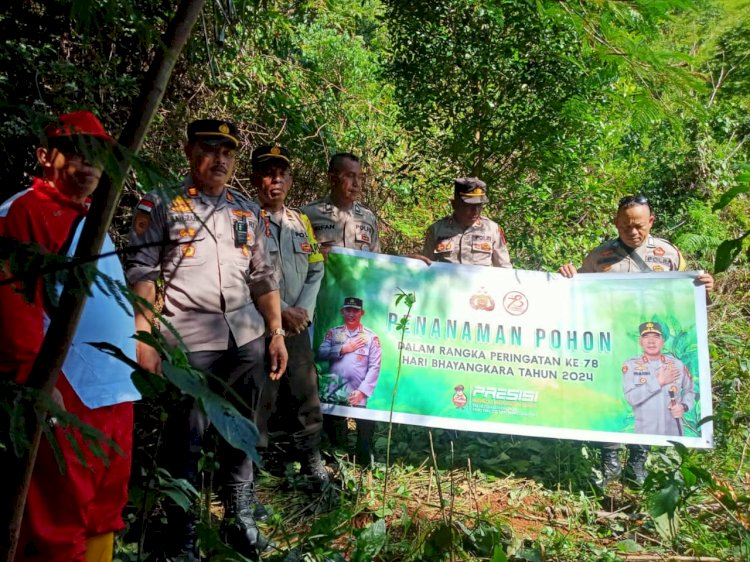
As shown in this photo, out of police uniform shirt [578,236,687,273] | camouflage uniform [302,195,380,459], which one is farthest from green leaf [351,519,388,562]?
police uniform shirt [578,236,687,273]

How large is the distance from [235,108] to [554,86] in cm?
297

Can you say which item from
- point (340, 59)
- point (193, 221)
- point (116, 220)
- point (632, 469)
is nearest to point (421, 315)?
point (632, 469)

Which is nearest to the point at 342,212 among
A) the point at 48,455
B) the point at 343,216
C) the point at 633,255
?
the point at 343,216

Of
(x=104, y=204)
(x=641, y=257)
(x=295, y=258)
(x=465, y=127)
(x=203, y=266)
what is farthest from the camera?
(x=465, y=127)

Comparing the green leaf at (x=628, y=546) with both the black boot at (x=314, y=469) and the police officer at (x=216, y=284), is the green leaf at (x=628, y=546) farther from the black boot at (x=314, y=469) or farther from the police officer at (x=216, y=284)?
the police officer at (x=216, y=284)

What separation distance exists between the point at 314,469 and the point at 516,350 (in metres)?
1.57

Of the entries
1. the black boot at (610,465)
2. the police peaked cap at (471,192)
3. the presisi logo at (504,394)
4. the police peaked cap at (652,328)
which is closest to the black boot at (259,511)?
the presisi logo at (504,394)

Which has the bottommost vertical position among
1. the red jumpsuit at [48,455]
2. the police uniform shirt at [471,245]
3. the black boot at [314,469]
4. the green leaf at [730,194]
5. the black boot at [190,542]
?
the black boot at [190,542]

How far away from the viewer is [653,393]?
4.67m

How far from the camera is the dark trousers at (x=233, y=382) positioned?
334 cm

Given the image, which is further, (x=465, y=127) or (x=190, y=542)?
(x=465, y=127)

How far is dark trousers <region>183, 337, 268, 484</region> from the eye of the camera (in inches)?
131

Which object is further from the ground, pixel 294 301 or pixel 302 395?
pixel 294 301

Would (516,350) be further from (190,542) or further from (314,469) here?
(190,542)
